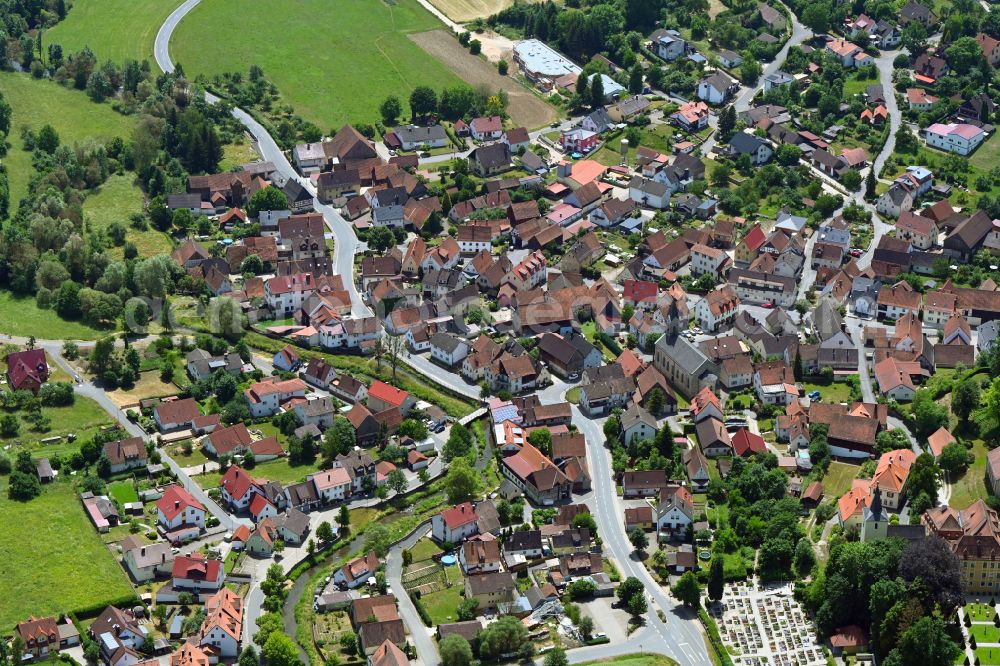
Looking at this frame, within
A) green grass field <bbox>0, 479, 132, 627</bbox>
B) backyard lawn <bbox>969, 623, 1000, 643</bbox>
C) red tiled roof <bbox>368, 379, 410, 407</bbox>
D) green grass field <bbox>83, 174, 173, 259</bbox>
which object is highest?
backyard lawn <bbox>969, 623, 1000, 643</bbox>

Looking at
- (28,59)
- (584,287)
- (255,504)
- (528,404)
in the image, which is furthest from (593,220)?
(28,59)

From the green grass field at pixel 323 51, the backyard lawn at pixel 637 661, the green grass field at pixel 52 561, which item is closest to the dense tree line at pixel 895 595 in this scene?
the backyard lawn at pixel 637 661

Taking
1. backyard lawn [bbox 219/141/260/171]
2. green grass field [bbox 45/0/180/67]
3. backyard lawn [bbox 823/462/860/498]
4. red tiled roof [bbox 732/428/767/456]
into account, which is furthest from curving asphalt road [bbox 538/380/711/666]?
green grass field [bbox 45/0/180/67]

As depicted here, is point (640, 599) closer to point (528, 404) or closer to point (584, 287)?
point (528, 404)

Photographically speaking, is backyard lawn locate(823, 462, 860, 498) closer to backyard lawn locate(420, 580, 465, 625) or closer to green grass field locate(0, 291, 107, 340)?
backyard lawn locate(420, 580, 465, 625)

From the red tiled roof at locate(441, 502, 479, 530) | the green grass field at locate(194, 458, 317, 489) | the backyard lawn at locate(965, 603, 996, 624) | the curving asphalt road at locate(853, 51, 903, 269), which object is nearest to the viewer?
the backyard lawn at locate(965, 603, 996, 624)

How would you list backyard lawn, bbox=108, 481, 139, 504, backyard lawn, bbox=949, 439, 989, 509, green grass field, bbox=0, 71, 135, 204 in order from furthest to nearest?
green grass field, bbox=0, 71, 135, 204, backyard lawn, bbox=108, 481, 139, 504, backyard lawn, bbox=949, 439, 989, 509

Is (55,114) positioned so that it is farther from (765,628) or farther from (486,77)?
(765,628)

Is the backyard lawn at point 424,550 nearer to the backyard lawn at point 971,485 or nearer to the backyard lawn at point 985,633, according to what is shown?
Answer: the backyard lawn at point 985,633
